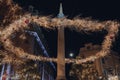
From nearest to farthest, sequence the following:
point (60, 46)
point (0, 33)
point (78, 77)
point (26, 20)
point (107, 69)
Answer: point (26, 20) → point (60, 46) → point (0, 33) → point (78, 77) → point (107, 69)

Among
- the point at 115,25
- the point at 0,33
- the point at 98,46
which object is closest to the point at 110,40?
the point at 115,25

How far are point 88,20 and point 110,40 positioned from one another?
246cm

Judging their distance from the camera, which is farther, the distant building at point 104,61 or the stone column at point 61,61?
the distant building at point 104,61

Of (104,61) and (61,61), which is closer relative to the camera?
(61,61)

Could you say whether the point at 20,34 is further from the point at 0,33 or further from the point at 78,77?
the point at 0,33

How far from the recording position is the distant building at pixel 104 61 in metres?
40.0

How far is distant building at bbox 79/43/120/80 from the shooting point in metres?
40.0

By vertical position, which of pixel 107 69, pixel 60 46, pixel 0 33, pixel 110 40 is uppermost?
pixel 107 69

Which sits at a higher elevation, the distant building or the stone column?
the distant building

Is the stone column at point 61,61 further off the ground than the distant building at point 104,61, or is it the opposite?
the distant building at point 104,61

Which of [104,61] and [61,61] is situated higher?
[104,61]

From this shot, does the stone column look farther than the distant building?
No

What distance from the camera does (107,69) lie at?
41.2 m

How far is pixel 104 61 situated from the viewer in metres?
42.0
